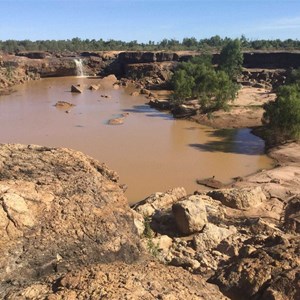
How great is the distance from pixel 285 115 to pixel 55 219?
27.8m

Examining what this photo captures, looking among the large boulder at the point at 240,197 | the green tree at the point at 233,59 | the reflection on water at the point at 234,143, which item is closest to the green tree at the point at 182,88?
the reflection on water at the point at 234,143

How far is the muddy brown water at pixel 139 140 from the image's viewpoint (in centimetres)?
2627

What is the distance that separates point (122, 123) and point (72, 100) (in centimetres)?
1733

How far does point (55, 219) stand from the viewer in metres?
6.37

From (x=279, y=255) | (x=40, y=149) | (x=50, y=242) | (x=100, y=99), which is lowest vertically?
(x=100, y=99)

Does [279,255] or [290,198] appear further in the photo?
[290,198]

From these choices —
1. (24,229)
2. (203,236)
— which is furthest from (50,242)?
(203,236)

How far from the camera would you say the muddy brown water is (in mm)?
26272

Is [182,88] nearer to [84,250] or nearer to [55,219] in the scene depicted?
[55,219]

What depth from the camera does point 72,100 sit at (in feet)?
185

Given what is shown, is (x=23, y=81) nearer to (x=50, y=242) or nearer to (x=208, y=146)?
(x=208, y=146)

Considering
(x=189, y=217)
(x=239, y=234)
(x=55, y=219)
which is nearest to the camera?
(x=55, y=219)

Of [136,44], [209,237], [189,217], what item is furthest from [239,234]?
[136,44]

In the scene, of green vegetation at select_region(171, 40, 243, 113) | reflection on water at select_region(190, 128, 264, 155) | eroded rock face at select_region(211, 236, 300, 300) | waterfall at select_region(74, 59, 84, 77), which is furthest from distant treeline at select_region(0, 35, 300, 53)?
eroded rock face at select_region(211, 236, 300, 300)
